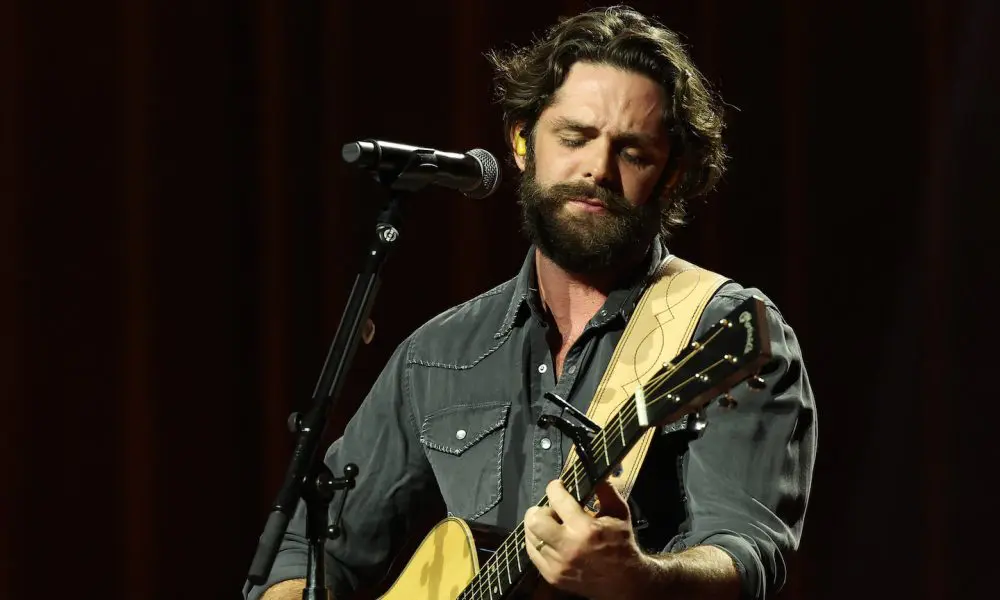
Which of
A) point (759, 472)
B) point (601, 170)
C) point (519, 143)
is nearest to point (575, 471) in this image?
point (759, 472)

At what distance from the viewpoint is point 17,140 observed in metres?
3.23

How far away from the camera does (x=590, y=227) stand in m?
2.33

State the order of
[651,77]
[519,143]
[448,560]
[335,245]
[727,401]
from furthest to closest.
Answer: [335,245], [519,143], [651,77], [448,560], [727,401]

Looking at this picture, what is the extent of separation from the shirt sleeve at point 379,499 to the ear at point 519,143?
1.69ft

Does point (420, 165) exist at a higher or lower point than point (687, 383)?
higher

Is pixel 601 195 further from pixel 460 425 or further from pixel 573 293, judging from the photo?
pixel 460 425

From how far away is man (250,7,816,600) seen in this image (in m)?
2.01

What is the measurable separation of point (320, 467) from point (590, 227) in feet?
2.49

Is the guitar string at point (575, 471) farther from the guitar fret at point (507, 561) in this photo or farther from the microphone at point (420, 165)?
the microphone at point (420, 165)

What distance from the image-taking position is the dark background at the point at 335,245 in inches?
128

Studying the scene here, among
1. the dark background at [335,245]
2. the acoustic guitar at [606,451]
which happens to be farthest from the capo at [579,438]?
the dark background at [335,245]

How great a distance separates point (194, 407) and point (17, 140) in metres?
0.83

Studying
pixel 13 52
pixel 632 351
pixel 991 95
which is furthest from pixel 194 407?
pixel 991 95

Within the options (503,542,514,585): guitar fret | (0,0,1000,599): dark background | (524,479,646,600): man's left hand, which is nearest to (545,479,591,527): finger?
(524,479,646,600): man's left hand
